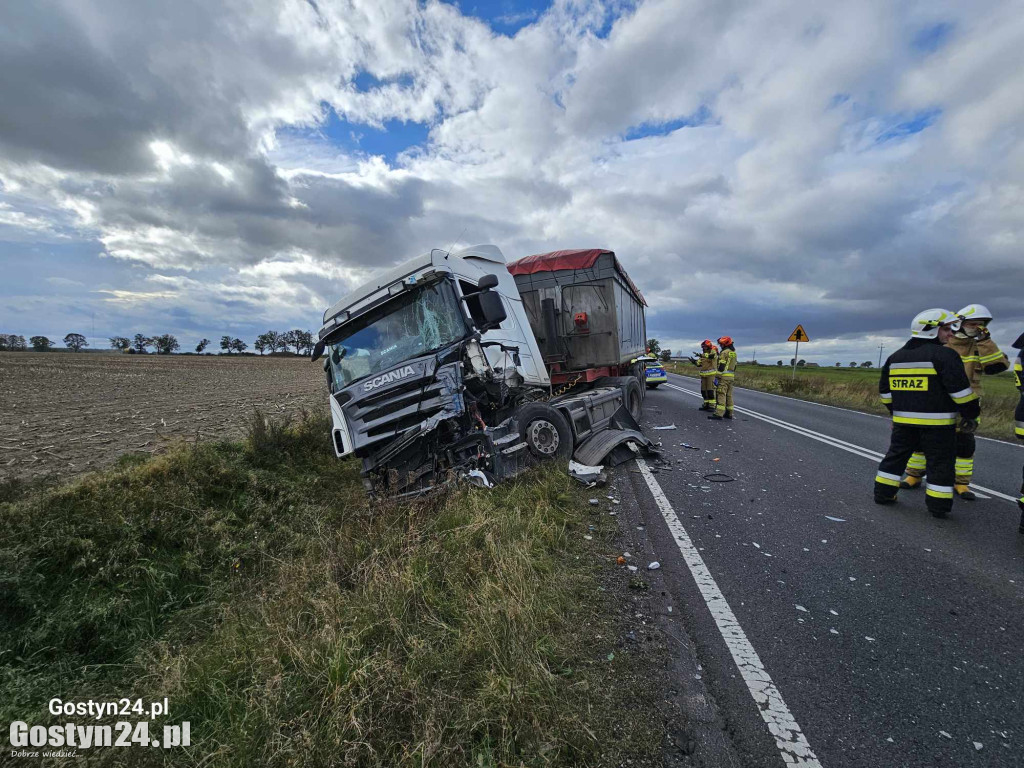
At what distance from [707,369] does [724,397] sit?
2434 mm

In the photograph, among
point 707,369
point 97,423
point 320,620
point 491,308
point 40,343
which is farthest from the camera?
point 40,343

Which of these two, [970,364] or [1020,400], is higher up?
[970,364]

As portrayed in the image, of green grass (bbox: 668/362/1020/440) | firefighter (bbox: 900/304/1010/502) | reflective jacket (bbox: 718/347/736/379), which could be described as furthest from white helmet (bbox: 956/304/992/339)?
reflective jacket (bbox: 718/347/736/379)

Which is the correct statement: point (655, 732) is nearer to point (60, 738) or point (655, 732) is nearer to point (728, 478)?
point (60, 738)

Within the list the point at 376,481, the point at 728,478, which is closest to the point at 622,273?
the point at 728,478

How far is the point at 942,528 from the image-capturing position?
3.78 metres

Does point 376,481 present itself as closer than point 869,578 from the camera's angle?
No

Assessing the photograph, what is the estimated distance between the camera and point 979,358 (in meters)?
5.01


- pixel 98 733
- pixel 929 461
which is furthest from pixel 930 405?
pixel 98 733

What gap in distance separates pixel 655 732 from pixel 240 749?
168 centimetres

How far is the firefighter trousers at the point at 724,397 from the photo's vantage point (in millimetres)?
9852

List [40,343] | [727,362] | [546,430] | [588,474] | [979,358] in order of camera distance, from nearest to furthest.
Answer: [979,358], [588,474], [546,430], [727,362], [40,343]

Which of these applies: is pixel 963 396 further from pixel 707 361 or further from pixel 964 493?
pixel 707 361

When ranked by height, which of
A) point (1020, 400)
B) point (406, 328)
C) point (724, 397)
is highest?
point (406, 328)
